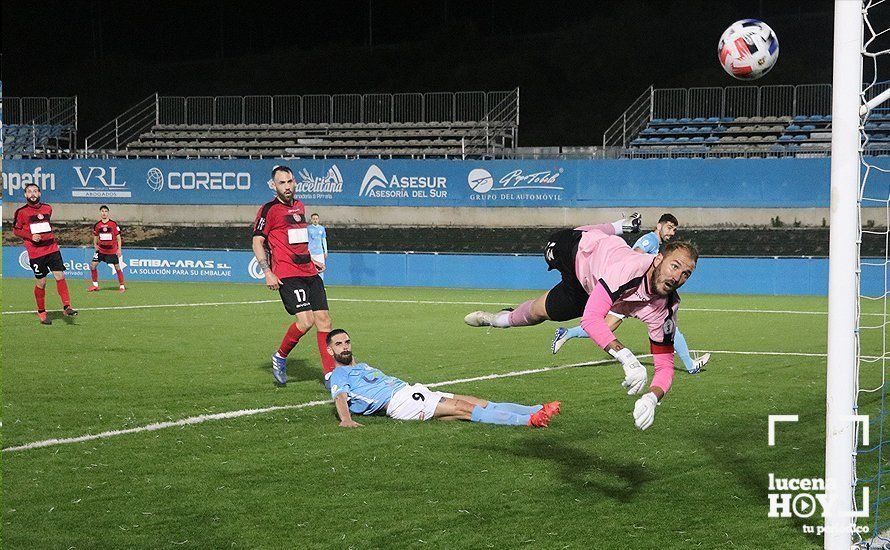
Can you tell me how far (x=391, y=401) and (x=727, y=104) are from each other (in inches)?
1159

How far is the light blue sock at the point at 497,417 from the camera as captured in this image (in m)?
8.32

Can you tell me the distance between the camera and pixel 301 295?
35.0 feet

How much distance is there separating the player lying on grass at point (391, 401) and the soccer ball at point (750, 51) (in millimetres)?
3783

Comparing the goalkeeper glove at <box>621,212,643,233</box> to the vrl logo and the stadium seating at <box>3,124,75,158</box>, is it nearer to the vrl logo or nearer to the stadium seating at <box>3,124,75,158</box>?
the vrl logo

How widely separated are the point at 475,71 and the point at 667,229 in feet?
110

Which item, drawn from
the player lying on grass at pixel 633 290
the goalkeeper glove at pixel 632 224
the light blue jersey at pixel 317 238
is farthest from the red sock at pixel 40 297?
the goalkeeper glove at pixel 632 224

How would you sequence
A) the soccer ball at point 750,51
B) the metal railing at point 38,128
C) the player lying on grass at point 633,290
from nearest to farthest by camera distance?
the player lying on grass at point 633,290 → the soccer ball at point 750,51 → the metal railing at point 38,128

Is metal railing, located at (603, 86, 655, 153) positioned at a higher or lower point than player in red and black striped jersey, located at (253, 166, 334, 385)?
higher

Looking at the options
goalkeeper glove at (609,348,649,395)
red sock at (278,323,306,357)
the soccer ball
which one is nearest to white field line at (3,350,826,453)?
red sock at (278,323,306,357)

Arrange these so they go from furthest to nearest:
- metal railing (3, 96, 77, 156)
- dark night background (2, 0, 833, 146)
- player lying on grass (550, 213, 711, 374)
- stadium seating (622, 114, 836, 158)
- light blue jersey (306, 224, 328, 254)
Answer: dark night background (2, 0, 833, 146), metal railing (3, 96, 77, 156), stadium seating (622, 114, 836, 158), light blue jersey (306, 224, 328, 254), player lying on grass (550, 213, 711, 374)

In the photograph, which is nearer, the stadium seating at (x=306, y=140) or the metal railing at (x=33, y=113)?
the stadium seating at (x=306, y=140)

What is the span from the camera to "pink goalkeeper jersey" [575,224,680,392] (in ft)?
19.8

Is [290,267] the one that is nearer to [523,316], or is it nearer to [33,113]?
[523,316]

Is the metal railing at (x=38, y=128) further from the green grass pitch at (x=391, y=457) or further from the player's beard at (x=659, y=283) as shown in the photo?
the player's beard at (x=659, y=283)
